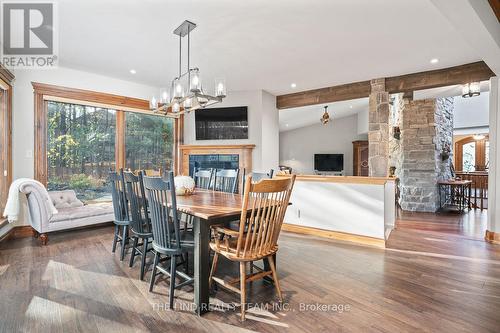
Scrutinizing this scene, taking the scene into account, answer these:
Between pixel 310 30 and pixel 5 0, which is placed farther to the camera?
pixel 310 30

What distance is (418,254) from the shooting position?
3340mm

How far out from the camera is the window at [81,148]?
14.6ft

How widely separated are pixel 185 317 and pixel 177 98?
214 centimetres

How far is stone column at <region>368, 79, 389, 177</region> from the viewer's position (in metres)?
4.70

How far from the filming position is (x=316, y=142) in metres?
10.9

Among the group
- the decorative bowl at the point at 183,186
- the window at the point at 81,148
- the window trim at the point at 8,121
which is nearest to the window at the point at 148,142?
the window at the point at 81,148

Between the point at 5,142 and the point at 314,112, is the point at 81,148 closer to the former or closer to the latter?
the point at 5,142

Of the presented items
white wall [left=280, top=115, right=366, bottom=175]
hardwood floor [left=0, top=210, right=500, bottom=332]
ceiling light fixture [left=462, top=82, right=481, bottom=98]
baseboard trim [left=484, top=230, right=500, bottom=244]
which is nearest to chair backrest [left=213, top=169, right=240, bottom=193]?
hardwood floor [left=0, top=210, right=500, bottom=332]

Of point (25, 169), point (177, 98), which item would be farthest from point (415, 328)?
point (25, 169)

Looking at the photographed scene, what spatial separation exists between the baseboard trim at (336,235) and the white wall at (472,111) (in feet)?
26.6

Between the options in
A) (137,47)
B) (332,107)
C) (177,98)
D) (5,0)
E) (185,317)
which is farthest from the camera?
(332,107)

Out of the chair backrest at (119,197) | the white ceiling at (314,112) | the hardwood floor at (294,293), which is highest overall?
the white ceiling at (314,112)

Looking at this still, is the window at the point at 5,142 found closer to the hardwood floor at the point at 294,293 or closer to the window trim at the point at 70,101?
the window trim at the point at 70,101

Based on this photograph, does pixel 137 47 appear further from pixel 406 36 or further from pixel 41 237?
pixel 406 36
